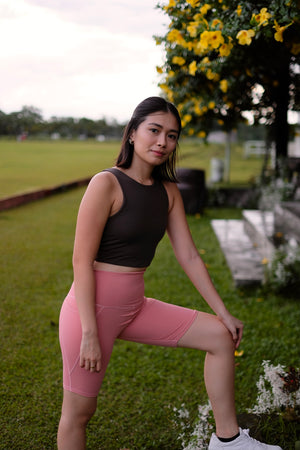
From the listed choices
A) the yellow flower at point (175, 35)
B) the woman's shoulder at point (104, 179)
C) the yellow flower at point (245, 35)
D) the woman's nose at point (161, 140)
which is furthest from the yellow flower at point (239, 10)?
the woman's shoulder at point (104, 179)

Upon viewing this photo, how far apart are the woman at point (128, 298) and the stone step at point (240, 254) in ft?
8.70

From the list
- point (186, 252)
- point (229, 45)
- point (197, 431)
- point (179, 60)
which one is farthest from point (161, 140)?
point (179, 60)

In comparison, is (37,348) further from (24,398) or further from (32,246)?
(32,246)

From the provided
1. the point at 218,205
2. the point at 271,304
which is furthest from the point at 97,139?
the point at 271,304

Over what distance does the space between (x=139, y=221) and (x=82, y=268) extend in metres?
0.28

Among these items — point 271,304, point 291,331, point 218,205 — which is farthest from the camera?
point 218,205

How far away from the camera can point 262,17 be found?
2045 millimetres

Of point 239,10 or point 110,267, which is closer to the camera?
point 110,267

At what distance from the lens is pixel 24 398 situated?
2.64m

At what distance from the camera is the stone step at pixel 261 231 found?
4993 mm

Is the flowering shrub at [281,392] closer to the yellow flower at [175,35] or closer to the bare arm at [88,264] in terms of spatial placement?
the bare arm at [88,264]

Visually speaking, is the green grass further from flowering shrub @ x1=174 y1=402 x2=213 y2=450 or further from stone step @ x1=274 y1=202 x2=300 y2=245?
stone step @ x1=274 y1=202 x2=300 y2=245

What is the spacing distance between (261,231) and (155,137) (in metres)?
3.95

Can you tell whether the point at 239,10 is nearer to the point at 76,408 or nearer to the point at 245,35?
the point at 245,35
